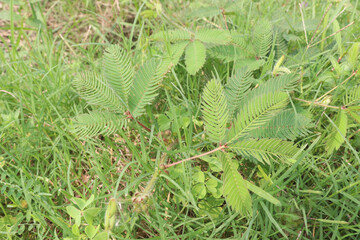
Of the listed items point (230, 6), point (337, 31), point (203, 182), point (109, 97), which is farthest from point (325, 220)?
point (230, 6)

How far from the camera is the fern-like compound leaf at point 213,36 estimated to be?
1.77 m

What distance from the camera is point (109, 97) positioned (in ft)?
4.76

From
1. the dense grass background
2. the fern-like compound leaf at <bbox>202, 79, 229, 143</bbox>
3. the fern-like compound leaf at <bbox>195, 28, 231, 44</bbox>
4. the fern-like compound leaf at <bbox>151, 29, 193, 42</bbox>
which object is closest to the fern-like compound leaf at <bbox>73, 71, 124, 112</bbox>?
the dense grass background

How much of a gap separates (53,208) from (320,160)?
136cm

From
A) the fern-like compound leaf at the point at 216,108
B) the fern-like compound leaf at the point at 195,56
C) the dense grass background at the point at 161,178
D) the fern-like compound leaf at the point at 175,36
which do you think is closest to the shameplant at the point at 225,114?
the fern-like compound leaf at the point at 216,108

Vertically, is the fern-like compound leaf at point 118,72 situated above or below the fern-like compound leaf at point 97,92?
above

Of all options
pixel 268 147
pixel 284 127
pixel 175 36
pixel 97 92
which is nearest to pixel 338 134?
pixel 284 127

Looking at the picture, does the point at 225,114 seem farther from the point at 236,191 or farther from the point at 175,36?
the point at 175,36

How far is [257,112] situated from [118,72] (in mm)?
669

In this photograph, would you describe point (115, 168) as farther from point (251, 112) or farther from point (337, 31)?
point (337, 31)

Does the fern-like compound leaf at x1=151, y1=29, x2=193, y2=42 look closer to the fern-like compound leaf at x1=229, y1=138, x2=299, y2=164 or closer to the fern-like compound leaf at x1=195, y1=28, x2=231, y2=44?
the fern-like compound leaf at x1=195, y1=28, x2=231, y2=44

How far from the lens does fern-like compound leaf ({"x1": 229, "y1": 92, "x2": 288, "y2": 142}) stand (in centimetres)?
121

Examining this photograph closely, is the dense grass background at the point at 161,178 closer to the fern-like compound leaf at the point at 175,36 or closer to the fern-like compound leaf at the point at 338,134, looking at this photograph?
the fern-like compound leaf at the point at 338,134

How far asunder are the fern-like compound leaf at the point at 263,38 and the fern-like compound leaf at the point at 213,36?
0.16 m
